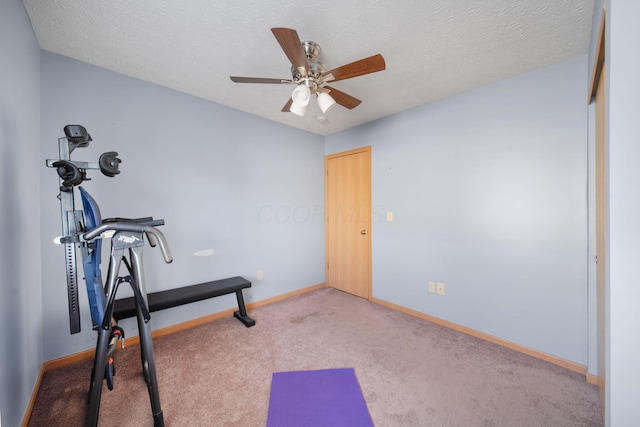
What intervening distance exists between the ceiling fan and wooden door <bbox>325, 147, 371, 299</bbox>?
1.62 metres

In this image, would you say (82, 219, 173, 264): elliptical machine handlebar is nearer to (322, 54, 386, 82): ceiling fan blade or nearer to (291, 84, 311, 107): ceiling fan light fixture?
(291, 84, 311, 107): ceiling fan light fixture

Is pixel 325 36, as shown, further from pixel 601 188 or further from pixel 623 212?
pixel 601 188

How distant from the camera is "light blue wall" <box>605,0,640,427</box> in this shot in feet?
2.75

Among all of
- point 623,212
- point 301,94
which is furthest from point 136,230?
point 623,212

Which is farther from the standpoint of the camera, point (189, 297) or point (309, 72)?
point (189, 297)

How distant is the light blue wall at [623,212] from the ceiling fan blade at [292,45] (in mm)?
1272

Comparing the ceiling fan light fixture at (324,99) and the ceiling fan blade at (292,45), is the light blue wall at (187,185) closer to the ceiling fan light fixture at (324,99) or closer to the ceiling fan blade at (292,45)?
the ceiling fan light fixture at (324,99)

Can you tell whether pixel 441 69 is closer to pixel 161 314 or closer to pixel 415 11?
pixel 415 11

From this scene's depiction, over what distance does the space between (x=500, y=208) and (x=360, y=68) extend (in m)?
1.83

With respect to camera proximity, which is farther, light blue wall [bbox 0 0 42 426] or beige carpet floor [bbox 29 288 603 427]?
beige carpet floor [bbox 29 288 603 427]

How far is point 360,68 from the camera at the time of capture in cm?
148

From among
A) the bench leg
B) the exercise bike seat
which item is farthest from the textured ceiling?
the bench leg

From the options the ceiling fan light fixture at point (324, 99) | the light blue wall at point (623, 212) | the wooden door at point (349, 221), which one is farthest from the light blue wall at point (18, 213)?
the wooden door at point (349, 221)

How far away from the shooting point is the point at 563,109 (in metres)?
1.90
